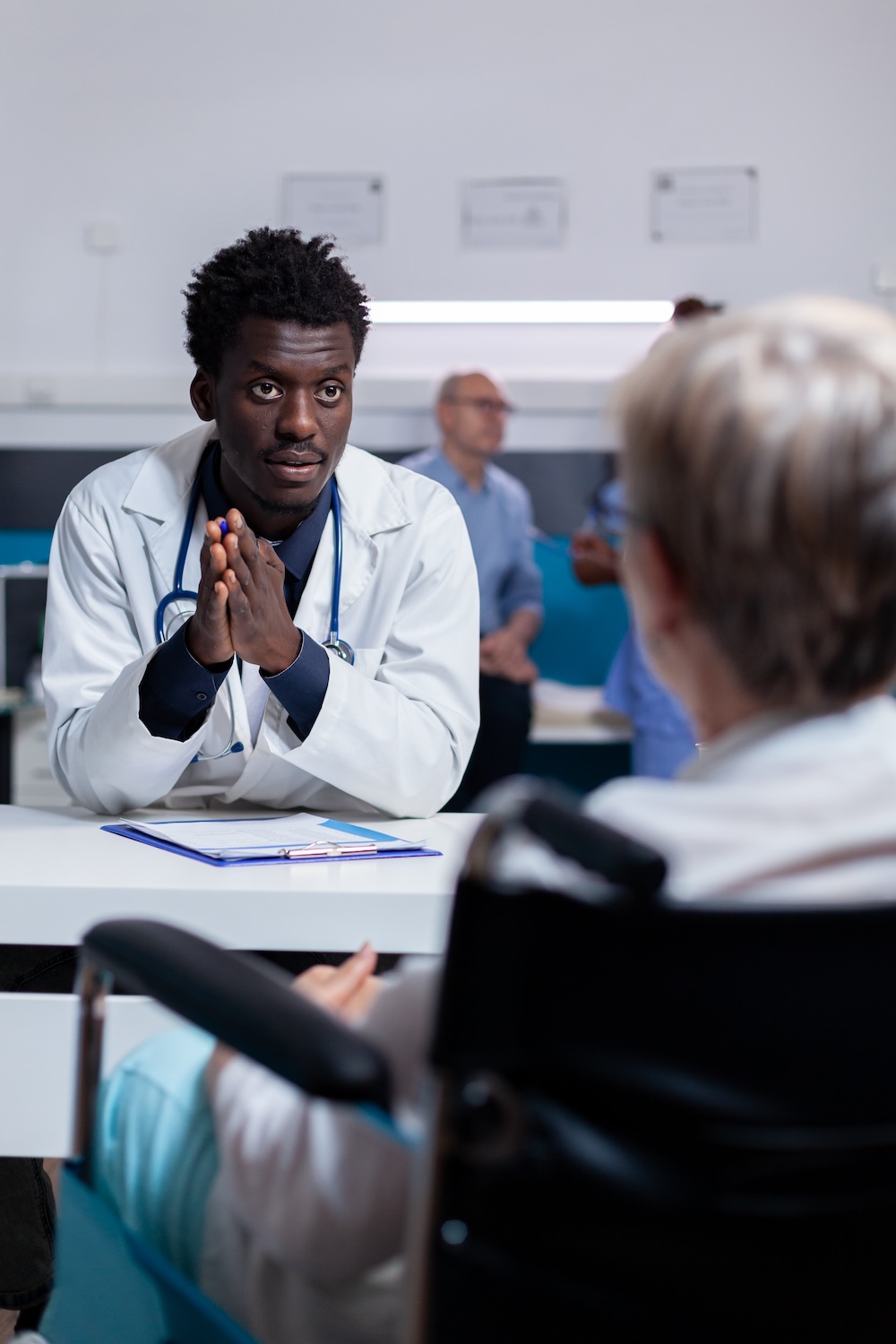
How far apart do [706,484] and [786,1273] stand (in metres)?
0.34

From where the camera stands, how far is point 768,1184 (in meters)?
0.57

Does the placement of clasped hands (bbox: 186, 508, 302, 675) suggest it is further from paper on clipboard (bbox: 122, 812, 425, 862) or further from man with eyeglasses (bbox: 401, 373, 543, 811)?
man with eyeglasses (bbox: 401, 373, 543, 811)

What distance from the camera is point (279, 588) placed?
1498 millimetres

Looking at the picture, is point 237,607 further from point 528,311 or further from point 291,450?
point 528,311

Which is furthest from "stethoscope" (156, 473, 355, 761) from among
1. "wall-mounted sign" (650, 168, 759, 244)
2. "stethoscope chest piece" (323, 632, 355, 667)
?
"wall-mounted sign" (650, 168, 759, 244)

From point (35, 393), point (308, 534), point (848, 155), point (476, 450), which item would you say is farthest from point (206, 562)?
→ point (848, 155)

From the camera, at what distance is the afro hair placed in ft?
5.52

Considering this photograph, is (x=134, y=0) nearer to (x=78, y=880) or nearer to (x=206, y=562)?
(x=206, y=562)

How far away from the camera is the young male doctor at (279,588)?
154 cm

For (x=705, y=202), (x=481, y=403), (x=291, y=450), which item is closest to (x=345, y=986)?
(x=291, y=450)

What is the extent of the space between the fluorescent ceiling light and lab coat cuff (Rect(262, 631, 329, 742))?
295cm

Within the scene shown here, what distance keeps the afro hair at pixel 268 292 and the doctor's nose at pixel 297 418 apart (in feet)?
0.32

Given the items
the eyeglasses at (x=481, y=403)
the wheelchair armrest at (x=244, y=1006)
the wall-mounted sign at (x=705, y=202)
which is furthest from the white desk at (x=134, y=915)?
the wall-mounted sign at (x=705, y=202)

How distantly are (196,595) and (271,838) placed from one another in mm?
383
